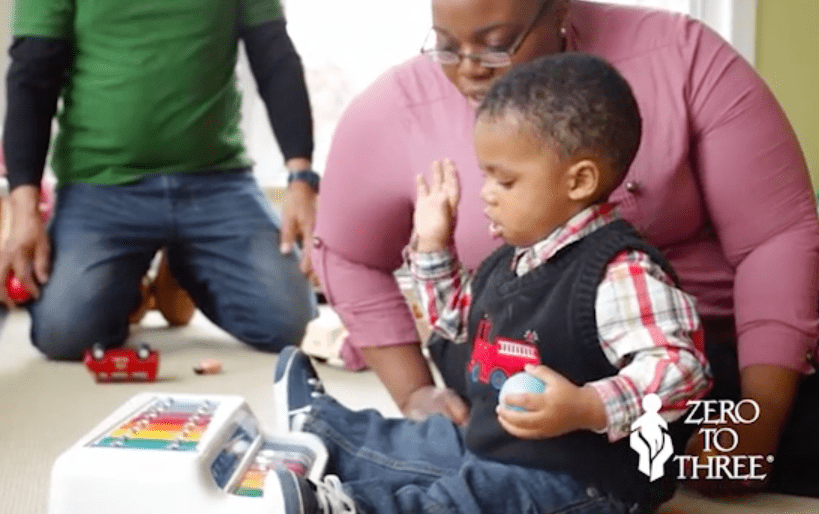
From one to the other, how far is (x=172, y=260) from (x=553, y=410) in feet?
4.30

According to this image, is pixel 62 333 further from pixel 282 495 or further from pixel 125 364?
pixel 282 495

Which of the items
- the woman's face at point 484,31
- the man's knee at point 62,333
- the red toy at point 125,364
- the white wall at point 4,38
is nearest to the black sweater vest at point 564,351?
the woman's face at point 484,31

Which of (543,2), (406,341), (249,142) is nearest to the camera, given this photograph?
(543,2)

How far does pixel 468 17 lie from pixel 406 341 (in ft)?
1.39

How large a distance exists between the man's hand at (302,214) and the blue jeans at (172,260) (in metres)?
0.08

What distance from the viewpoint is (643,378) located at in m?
0.73

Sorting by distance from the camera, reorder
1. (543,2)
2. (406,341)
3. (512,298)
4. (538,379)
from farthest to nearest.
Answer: (406,341)
(543,2)
(512,298)
(538,379)

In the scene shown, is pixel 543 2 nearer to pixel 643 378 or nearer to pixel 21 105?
pixel 643 378

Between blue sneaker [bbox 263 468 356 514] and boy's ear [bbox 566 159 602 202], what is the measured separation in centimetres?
31

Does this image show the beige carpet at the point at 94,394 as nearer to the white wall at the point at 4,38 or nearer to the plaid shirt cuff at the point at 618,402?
the plaid shirt cuff at the point at 618,402

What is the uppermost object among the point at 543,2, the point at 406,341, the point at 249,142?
the point at 543,2

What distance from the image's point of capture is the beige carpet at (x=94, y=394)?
95cm

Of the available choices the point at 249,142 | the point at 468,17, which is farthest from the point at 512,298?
the point at 249,142

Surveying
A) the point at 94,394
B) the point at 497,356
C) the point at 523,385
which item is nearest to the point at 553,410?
the point at 523,385
